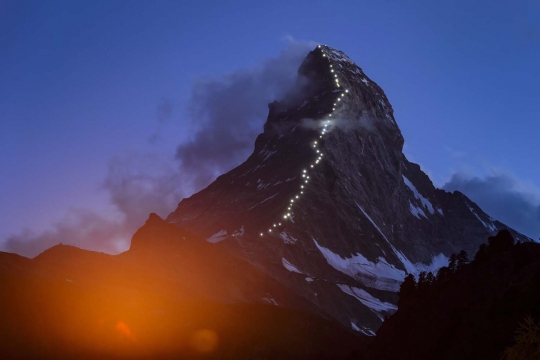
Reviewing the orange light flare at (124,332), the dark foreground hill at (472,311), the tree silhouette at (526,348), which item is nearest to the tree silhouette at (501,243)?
the dark foreground hill at (472,311)

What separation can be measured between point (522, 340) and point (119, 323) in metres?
108

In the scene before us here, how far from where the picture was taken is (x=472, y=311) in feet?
252

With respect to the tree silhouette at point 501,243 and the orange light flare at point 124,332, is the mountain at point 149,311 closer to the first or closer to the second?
the orange light flare at point 124,332

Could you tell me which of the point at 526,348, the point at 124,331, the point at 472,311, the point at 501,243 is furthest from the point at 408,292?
the point at 526,348

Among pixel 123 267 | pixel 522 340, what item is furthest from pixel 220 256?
pixel 522 340

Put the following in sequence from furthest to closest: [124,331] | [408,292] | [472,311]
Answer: [124,331]
[408,292]
[472,311]

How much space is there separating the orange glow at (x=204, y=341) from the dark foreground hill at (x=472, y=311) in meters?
32.8

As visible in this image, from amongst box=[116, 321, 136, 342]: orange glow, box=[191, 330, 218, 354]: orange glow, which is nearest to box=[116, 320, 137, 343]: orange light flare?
box=[116, 321, 136, 342]: orange glow

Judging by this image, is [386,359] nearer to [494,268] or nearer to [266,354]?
[494,268]

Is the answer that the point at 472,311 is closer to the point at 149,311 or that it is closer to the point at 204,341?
the point at 204,341

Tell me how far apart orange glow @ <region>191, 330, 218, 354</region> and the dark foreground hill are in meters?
32.8

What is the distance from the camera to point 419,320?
92750 mm

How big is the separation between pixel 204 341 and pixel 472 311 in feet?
215

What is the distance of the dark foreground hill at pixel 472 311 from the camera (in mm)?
67438
